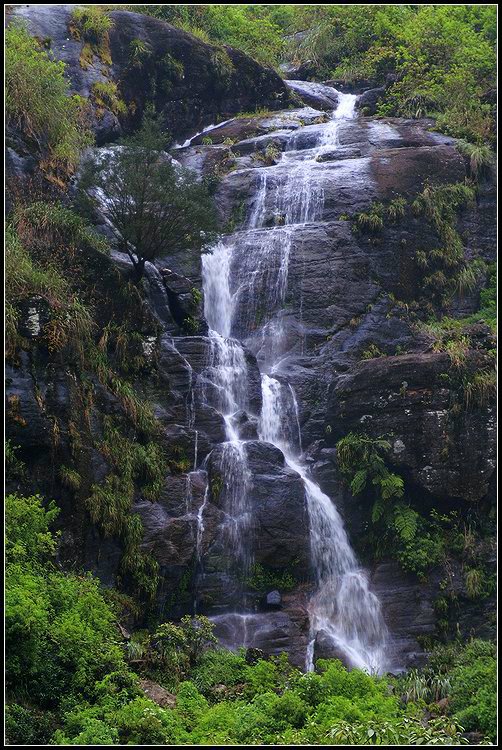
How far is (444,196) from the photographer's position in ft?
71.9

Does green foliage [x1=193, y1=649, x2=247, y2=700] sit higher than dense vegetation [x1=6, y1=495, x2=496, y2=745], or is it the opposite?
dense vegetation [x1=6, y1=495, x2=496, y2=745]

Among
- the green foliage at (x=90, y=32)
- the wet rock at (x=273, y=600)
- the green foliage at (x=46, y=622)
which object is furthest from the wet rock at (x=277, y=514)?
the green foliage at (x=90, y=32)

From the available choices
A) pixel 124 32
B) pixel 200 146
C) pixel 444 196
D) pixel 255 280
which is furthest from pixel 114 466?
pixel 124 32

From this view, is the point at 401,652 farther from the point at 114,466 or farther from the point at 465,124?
the point at 465,124

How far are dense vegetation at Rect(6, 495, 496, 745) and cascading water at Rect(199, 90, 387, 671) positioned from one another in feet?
5.72

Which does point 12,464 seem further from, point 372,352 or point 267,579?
point 372,352

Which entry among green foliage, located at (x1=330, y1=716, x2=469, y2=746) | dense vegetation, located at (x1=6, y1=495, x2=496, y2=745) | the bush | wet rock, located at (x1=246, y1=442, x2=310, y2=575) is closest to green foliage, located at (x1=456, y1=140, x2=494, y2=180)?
wet rock, located at (x1=246, y1=442, x2=310, y2=575)

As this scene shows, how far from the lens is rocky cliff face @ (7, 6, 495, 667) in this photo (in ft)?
43.9

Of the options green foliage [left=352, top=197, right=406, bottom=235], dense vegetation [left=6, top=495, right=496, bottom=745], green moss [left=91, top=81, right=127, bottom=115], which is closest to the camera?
dense vegetation [left=6, top=495, right=496, bottom=745]

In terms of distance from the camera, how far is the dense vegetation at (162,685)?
28.6 feet

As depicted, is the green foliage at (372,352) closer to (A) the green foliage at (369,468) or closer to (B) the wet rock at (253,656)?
(A) the green foliage at (369,468)

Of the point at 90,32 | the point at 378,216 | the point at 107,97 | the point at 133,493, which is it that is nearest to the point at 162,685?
the point at 133,493

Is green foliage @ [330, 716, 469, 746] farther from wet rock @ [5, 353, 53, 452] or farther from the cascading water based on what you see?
wet rock @ [5, 353, 53, 452]

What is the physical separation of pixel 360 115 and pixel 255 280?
11.6 meters
